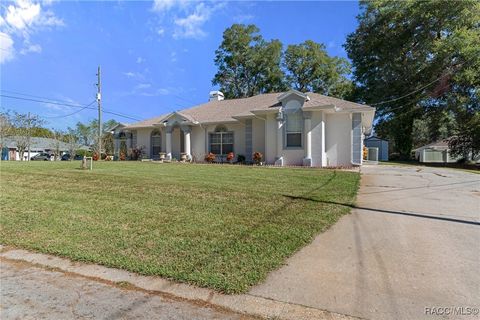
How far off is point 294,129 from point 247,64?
82.3ft

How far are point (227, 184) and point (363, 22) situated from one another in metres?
32.0

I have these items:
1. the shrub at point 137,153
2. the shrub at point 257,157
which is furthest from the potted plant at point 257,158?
the shrub at point 137,153

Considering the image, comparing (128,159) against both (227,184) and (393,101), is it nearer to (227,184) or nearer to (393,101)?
(227,184)

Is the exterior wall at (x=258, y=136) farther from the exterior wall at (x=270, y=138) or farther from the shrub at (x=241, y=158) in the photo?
the exterior wall at (x=270, y=138)

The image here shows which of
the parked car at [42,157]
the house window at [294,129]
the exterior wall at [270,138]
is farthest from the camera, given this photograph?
the parked car at [42,157]

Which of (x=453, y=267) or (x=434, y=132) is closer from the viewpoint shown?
(x=453, y=267)

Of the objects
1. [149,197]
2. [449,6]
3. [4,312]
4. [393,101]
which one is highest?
[449,6]

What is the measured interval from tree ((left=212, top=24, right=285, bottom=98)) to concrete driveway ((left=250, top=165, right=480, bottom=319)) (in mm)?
34878

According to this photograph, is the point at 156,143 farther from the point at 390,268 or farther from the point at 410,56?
the point at 410,56

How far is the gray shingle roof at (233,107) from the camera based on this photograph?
1844 centimetres

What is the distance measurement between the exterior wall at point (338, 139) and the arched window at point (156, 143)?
41.7 feet

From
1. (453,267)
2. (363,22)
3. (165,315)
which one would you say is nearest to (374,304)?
(453,267)

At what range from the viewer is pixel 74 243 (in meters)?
4.93

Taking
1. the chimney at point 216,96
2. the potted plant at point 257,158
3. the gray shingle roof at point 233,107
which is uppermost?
the chimney at point 216,96
